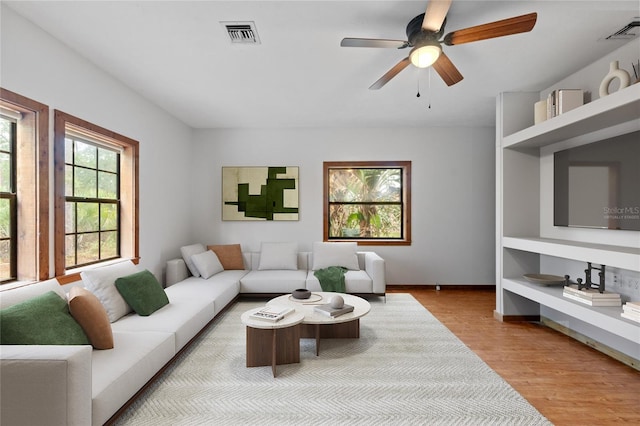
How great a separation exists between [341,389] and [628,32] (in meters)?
3.44

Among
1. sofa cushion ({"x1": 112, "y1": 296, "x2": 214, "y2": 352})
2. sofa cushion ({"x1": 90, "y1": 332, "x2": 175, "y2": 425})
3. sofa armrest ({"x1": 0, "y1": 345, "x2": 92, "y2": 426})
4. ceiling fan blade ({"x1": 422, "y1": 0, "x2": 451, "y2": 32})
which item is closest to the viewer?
sofa armrest ({"x1": 0, "y1": 345, "x2": 92, "y2": 426})

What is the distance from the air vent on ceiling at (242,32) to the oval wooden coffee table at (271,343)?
2.21 meters

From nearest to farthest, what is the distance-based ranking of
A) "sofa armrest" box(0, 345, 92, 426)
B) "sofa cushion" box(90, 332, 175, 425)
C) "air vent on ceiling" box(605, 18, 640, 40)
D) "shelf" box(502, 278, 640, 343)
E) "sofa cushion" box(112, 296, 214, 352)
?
1. "sofa armrest" box(0, 345, 92, 426)
2. "sofa cushion" box(90, 332, 175, 425)
3. "shelf" box(502, 278, 640, 343)
4. "air vent on ceiling" box(605, 18, 640, 40)
5. "sofa cushion" box(112, 296, 214, 352)

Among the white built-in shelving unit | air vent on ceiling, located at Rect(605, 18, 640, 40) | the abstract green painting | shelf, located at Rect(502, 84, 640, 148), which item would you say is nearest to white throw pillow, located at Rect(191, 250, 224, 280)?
the abstract green painting

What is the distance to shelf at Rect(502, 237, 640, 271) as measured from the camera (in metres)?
2.13

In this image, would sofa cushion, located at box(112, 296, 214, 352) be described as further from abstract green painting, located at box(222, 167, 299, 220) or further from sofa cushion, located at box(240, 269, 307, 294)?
abstract green painting, located at box(222, 167, 299, 220)

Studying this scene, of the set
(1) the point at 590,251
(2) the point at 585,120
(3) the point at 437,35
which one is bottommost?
(1) the point at 590,251

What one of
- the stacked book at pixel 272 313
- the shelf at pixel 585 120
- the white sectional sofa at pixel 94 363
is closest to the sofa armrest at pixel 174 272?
the white sectional sofa at pixel 94 363

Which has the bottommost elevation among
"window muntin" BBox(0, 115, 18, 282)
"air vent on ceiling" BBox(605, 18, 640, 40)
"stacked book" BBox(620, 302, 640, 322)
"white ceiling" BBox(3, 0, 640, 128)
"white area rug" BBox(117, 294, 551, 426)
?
"white area rug" BBox(117, 294, 551, 426)

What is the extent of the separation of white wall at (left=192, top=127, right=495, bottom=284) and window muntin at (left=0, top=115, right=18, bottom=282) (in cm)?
290

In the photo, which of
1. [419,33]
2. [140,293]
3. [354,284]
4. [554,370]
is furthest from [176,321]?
[554,370]

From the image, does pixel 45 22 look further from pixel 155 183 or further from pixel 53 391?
pixel 53 391

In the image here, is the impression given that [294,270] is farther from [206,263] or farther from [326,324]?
[326,324]

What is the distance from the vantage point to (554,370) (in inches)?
99.4
